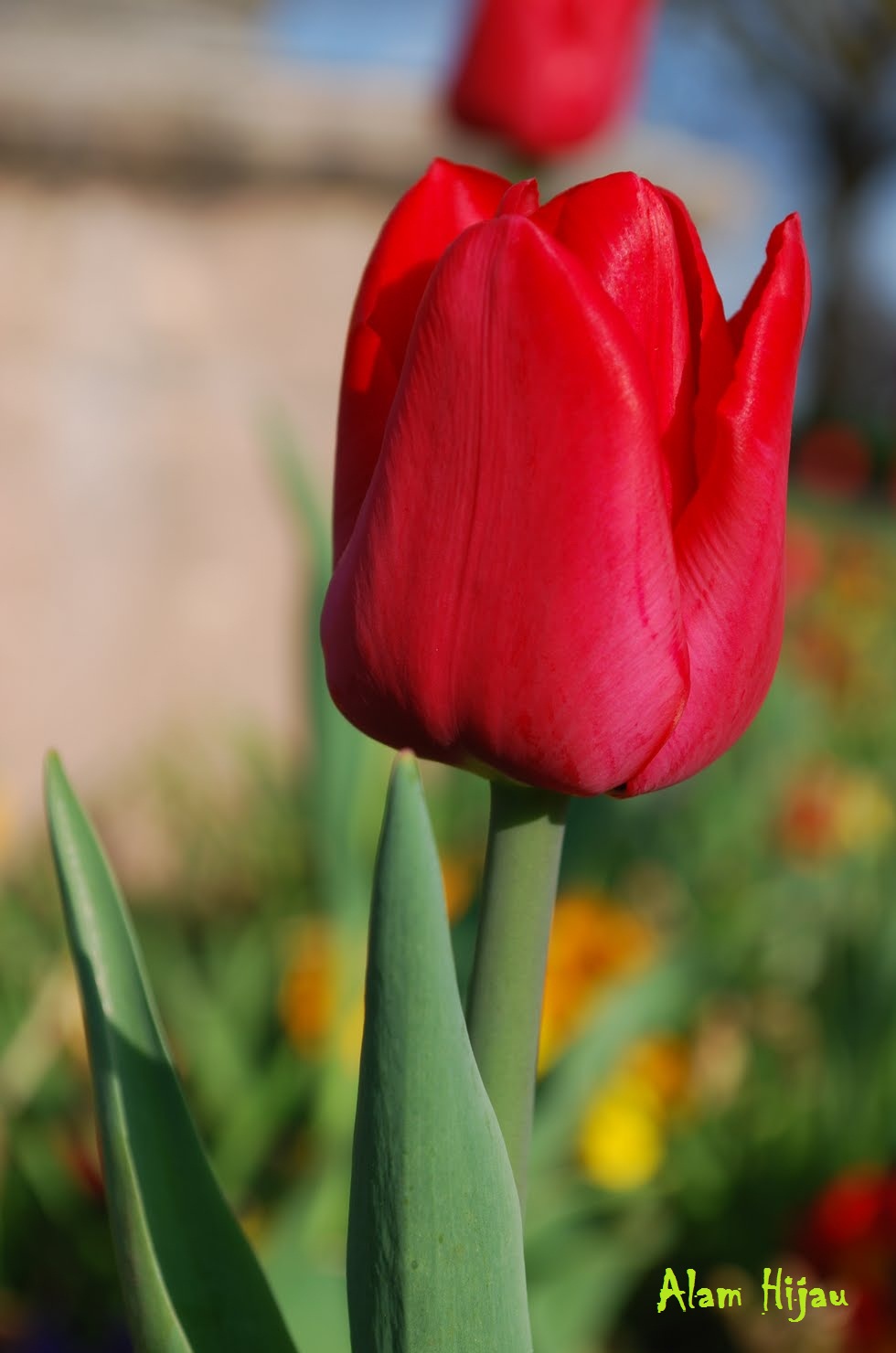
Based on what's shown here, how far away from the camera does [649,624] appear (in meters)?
0.34

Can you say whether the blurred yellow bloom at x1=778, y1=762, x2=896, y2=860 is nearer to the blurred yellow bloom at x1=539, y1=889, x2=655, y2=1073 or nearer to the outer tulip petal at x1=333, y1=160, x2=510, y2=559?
the blurred yellow bloom at x1=539, y1=889, x2=655, y2=1073

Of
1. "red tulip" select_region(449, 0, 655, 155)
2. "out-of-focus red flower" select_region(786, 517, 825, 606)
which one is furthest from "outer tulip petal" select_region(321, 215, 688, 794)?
"out-of-focus red flower" select_region(786, 517, 825, 606)

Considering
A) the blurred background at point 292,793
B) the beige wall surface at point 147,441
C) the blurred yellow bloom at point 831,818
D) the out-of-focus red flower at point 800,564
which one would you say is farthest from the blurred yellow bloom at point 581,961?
the out-of-focus red flower at point 800,564

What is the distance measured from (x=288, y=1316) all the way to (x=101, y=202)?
5.93 feet

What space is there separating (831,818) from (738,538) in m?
1.49

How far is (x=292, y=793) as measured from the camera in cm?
199

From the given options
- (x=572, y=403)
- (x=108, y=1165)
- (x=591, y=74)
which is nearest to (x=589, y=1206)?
(x=108, y=1165)

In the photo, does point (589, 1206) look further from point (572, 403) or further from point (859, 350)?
point (859, 350)

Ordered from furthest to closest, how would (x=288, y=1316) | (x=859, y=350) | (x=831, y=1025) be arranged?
(x=859, y=350) < (x=831, y=1025) < (x=288, y=1316)

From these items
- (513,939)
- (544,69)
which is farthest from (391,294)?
(544,69)

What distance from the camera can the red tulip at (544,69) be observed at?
1.35 m

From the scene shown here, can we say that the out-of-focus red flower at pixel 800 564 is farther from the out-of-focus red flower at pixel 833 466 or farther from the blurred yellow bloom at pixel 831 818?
the out-of-focus red flower at pixel 833 466

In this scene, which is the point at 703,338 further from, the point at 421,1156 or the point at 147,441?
the point at 147,441

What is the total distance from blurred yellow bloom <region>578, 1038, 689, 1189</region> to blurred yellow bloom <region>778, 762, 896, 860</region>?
1.66 ft
